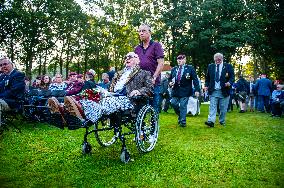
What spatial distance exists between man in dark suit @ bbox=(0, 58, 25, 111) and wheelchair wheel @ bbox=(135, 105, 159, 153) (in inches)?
93.7

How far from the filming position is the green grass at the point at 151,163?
12.8 ft

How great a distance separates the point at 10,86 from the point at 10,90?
0.21 m

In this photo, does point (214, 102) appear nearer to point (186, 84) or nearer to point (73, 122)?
point (186, 84)

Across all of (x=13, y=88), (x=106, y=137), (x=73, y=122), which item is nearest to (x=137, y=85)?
(x=73, y=122)

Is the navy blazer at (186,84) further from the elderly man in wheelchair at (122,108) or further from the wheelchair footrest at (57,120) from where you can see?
the wheelchair footrest at (57,120)

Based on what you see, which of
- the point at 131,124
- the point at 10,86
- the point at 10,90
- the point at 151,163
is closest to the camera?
the point at 151,163

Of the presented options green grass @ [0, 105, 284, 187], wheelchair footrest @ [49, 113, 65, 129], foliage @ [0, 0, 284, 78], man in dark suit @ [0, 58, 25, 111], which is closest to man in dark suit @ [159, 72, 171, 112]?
green grass @ [0, 105, 284, 187]

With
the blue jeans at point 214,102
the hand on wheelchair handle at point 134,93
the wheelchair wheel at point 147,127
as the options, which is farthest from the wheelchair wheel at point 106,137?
the blue jeans at point 214,102

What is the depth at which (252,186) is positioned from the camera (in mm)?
3713

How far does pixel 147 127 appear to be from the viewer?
5473 mm

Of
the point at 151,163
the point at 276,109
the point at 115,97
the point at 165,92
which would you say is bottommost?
the point at 151,163

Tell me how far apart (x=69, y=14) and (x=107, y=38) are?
5505mm

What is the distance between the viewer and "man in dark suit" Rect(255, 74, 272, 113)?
16.0 meters

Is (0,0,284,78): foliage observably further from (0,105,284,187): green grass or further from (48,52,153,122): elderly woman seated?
(48,52,153,122): elderly woman seated
